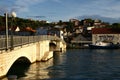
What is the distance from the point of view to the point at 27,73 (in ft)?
179

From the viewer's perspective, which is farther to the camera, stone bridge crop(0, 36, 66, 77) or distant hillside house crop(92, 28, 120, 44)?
distant hillside house crop(92, 28, 120, 44)

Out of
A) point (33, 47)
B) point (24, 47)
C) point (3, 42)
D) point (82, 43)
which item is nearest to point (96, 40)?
point (82, 43)

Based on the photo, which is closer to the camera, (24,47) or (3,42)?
(3,42)

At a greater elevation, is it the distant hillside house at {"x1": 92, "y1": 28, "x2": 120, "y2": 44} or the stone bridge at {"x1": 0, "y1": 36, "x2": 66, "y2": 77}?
the distant hillside house at {"x1": 92, "y1": 28, "x2": 120, "y2": 44}

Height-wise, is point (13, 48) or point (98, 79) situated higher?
point (13, 48)

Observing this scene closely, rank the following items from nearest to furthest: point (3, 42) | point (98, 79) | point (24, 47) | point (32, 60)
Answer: point (3, 42), point (98, 79), point (24, 47), point (32, 60)

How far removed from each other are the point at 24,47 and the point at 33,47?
13.0 metres

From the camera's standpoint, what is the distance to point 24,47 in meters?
58.3

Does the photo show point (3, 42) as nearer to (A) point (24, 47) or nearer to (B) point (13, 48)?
(B) point (13, 48)

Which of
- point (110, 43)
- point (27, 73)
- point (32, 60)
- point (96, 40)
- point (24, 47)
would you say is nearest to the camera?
point (27, 73)

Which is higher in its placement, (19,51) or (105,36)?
(105,36)

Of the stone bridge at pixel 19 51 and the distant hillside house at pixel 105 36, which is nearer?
the stone bridge at pixel 19 51

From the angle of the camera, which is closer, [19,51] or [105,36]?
[19,51]

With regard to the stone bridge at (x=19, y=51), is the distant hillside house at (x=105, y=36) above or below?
above
